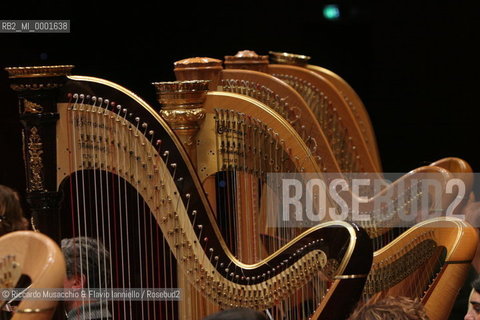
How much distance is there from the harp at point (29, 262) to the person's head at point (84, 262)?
0.88 metres

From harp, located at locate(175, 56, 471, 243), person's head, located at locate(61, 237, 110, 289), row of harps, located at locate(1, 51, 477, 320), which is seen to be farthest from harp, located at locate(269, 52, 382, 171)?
person's head, located at locate(61, 237, 110, 289)

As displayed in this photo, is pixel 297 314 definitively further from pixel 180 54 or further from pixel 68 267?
pixel 180 54

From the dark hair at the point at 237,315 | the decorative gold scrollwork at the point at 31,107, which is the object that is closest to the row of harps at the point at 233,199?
the decorative gold scrollwork at the point at 31,107

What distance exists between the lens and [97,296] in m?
2.82

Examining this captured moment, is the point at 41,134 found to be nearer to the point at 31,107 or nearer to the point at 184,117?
the point at 31,107

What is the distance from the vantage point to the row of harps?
2725 millimetres

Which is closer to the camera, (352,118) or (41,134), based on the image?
(41,134)

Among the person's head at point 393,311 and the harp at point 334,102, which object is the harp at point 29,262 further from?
the harp at point 334,102

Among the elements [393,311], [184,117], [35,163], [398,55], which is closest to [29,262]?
[35,163]

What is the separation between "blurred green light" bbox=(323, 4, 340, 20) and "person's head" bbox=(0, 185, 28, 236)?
3149 mm

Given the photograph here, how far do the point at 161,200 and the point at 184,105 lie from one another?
55cm

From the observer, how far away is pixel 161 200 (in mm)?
2809

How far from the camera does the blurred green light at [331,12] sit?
6105mm

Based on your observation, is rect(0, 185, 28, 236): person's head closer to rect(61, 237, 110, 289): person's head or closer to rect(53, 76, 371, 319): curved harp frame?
rect(61, 237, 110, 289): person's head
